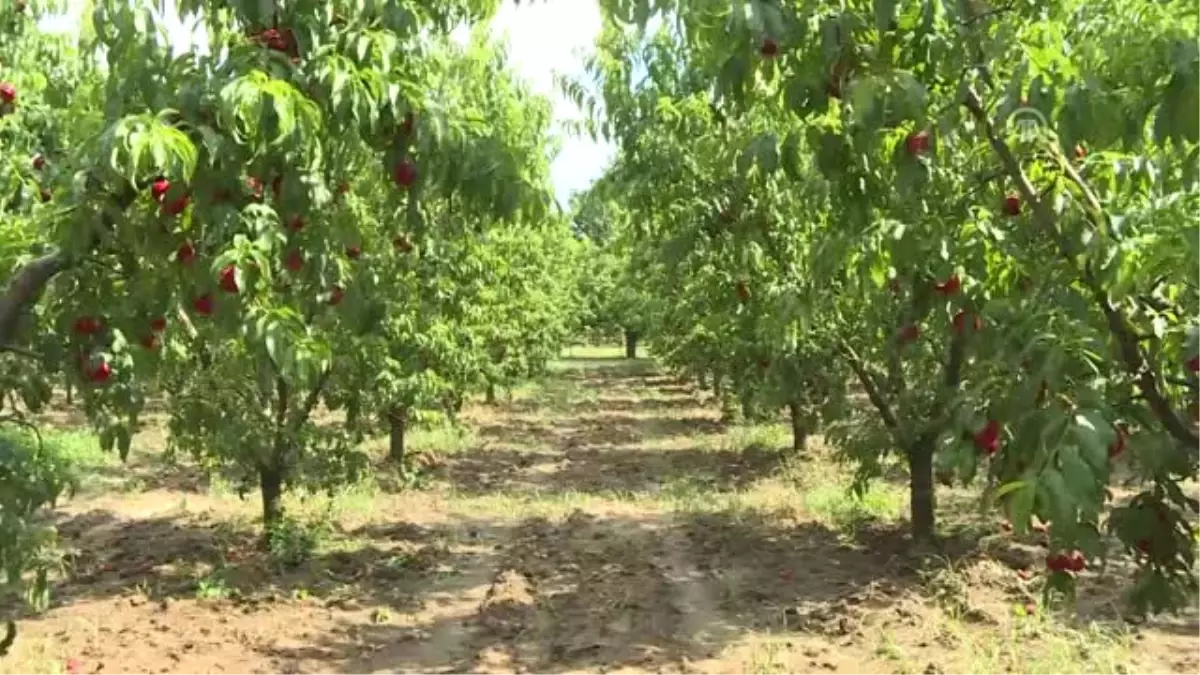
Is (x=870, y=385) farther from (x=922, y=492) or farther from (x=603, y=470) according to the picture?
(x=603, y=470)

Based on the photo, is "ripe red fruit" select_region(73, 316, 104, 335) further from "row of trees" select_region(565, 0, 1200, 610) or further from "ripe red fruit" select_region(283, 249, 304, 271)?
"row of trees" select_region(565, 0, 1200, 610)

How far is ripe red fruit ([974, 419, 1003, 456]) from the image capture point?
208 cm

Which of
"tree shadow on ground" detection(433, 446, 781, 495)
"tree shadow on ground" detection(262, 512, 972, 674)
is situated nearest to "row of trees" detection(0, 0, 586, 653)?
"tree shadow on ground" detection(262, 512, 972, 674)

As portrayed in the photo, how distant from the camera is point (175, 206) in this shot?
2424 millimetres

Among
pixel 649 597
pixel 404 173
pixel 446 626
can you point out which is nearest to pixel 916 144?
pixel 404 173

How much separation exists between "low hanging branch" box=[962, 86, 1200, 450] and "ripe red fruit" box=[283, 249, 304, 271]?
5.24 feet

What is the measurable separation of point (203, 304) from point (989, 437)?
1776 millimetres

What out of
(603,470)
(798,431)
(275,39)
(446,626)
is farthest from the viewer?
(603,470)

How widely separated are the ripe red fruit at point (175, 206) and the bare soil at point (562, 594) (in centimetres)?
361

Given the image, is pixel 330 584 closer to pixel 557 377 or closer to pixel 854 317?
pixel 854 317

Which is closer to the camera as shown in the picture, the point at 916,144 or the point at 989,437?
the point at 989,437

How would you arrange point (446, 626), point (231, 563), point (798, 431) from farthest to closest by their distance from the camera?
point (798, 431)
point (231, 563)
point (446, 626)

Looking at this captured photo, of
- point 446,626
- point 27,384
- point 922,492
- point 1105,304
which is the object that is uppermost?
point 1105,304

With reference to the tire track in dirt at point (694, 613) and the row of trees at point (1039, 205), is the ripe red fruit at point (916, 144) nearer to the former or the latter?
the row of trees at point (1039, 205)
